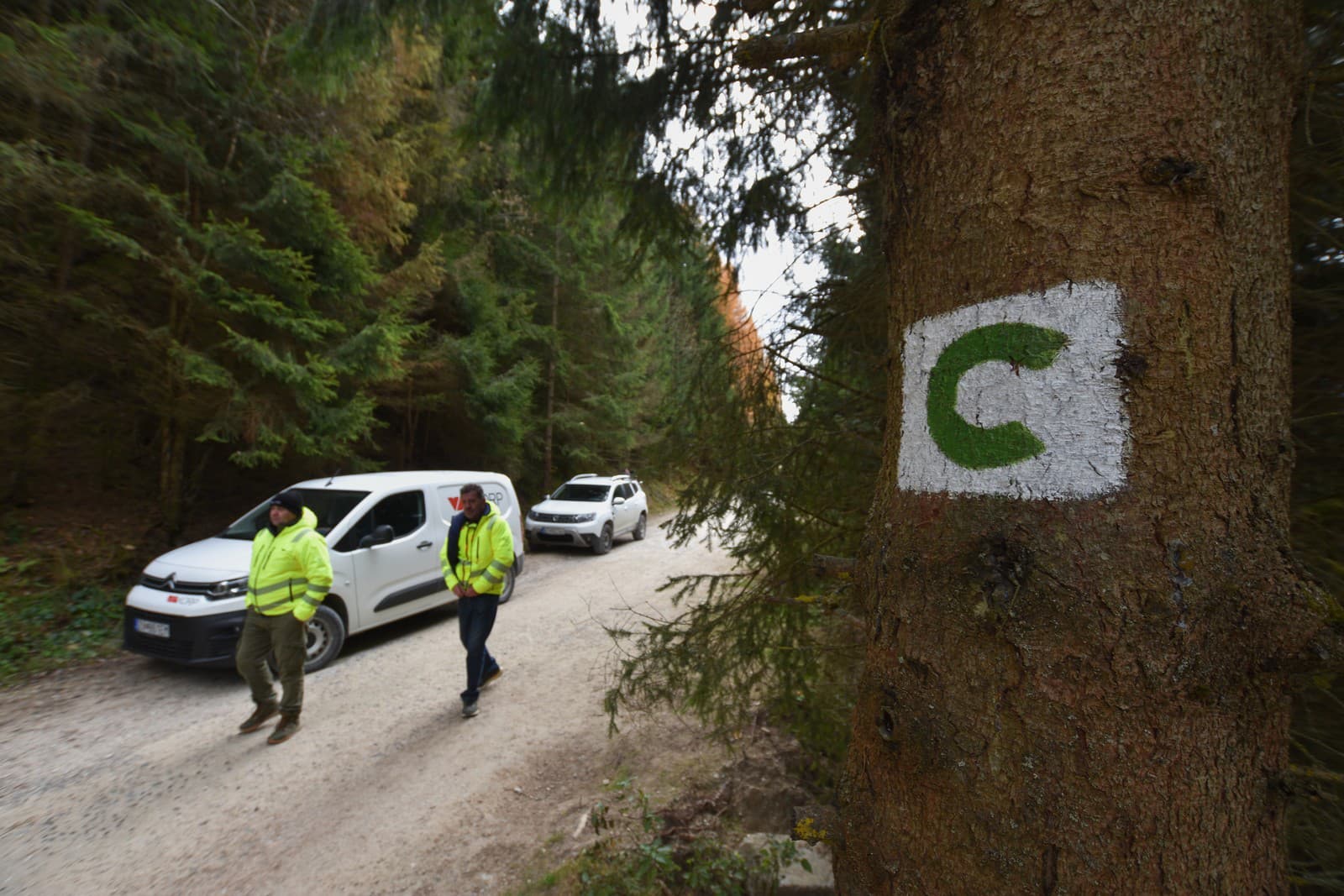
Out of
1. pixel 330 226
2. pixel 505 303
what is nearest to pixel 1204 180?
pixel 330 226

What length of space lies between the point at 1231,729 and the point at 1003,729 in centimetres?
31

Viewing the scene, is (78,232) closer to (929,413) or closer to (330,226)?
(330,226)

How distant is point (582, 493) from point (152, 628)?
8.00 m

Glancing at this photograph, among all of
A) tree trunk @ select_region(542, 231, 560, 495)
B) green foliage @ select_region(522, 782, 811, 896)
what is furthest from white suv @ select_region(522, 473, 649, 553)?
green foliage @ select_region(522, 782, 811, 896)

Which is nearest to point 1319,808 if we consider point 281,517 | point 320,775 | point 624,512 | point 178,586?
point 320,775

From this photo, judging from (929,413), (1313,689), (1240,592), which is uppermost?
(929,413)

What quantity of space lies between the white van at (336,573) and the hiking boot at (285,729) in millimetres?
1134

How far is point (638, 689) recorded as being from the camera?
3207 mm

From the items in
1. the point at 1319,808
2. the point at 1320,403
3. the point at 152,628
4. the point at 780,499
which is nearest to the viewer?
the point at 1319,808

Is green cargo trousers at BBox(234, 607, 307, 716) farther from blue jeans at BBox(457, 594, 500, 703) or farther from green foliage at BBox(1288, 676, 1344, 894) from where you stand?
green foliage at BBox(1288, 676, 1344, 894)

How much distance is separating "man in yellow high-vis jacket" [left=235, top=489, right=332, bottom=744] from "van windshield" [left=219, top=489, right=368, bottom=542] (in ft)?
5.27

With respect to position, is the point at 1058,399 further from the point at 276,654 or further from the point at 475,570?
the point at 276,654

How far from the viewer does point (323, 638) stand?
5695 mm

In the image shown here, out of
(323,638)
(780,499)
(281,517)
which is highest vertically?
(780,499)
